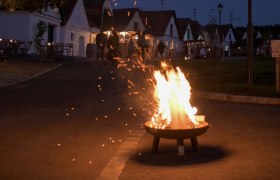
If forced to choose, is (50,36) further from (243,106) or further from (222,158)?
(222,158)

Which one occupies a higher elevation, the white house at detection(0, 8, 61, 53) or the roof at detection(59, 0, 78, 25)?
the roof at detection(59, 0, 78, 25)

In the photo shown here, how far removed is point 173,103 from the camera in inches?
280

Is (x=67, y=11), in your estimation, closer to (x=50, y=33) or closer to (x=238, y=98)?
(x=50, y=33)

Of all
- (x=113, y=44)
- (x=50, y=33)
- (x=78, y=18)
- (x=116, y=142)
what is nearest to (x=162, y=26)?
(x=78, y=18)

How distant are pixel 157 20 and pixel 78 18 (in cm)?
2607

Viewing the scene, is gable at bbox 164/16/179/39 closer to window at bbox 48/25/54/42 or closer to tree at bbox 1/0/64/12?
window at bbox 48/25/54/42

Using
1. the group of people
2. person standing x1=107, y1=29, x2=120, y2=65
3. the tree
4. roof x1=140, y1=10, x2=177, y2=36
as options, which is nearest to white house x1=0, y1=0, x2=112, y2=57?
the group of people

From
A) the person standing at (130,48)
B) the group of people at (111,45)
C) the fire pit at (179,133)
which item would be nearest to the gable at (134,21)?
the person standing at (130,48)

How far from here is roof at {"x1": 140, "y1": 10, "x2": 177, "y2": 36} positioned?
66.7 metres

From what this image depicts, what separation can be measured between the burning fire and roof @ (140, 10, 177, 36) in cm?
5809

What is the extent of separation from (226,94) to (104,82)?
5.62m

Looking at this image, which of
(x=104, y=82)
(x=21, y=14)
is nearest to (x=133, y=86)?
(x=104, y=82)

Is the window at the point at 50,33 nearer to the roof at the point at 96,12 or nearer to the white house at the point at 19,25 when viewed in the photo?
the white house at the point at 19,25

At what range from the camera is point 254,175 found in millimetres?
5934
